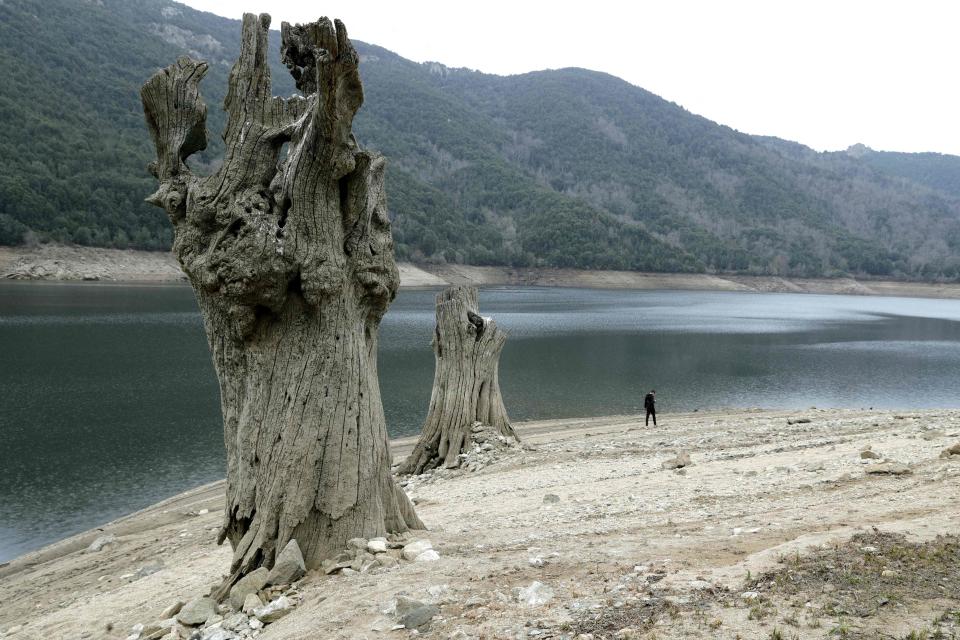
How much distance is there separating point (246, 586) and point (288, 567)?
29 cm

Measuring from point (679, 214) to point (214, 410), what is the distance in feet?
513

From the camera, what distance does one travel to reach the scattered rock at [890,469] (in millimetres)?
7191

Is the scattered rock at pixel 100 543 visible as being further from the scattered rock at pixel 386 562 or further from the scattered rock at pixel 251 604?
the scattered rock at pixel 386 562

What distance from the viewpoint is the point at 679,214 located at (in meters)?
164

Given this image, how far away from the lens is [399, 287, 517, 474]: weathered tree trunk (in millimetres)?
11484

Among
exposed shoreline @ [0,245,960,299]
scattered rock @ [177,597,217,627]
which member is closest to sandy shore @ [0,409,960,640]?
scattered rock @ [177,597,217,627]

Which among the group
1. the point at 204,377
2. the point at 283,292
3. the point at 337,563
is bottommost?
the point at 204,377

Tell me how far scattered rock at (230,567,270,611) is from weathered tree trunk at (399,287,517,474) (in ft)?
21.6

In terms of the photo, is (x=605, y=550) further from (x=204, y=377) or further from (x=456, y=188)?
(x=456, y=188)

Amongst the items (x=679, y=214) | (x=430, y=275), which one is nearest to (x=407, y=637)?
(x=430, y=275)

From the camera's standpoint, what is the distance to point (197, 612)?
15.0 feet

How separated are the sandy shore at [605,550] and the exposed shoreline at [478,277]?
55468 mm

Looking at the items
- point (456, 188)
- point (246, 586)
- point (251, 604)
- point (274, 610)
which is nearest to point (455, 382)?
point (246, 586)

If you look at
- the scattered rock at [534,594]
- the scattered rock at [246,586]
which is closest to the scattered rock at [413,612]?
the scattered rock at [534,594]
